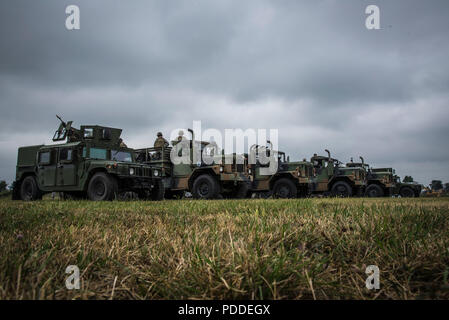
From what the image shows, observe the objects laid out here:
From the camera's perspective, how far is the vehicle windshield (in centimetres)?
955

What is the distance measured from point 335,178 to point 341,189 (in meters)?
0.62

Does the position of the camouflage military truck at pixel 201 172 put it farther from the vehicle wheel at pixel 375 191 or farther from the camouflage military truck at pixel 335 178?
the vehicle wheel at pixel 375 191

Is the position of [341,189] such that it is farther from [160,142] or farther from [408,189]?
[160,142]

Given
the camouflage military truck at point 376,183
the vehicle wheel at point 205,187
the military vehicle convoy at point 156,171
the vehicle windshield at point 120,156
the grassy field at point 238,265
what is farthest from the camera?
the camouflage military truck at point 376,183

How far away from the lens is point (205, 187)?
10.9 meters

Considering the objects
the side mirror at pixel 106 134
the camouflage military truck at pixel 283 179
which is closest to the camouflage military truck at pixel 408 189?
the camouflage military truck at pixel 283 179

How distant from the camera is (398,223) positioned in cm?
230

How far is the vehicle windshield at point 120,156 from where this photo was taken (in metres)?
9.55

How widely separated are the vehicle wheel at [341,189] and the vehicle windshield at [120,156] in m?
9.71

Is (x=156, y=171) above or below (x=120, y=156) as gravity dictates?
below

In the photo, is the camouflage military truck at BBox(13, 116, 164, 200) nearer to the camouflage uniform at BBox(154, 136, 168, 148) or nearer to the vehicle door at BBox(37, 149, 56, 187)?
the vehicle door at BBox(37, 149, 56, 187)

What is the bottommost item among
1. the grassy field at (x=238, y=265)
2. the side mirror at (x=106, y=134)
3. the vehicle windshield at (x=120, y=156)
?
the grassy field at (x=238, y=265)

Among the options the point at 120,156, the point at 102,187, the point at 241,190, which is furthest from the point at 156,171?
the point at 241,190
